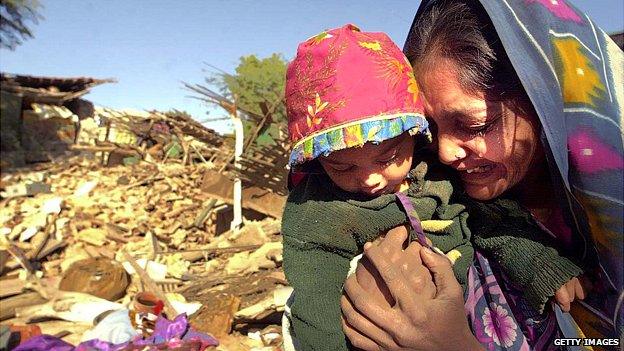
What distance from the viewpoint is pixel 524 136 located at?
114 centimetres

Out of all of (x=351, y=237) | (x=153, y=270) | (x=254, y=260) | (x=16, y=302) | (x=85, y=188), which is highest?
(x=351, y=237)

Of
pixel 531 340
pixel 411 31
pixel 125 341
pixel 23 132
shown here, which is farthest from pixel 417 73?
pixel 23 132

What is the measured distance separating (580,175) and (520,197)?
33cm

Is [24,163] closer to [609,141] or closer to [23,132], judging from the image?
[23,132]

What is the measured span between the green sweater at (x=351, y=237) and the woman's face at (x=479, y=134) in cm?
12

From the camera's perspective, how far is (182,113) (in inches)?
725

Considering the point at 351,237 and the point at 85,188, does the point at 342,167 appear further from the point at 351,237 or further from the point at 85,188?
the point at 85,188

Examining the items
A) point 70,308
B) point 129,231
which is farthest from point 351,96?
point 129,231

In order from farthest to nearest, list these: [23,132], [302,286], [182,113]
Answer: [23,132]
[182,113]
[302,286]

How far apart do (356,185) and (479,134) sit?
0.43 m

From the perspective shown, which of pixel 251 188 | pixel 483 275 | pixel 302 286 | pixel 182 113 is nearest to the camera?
pixel 302 286

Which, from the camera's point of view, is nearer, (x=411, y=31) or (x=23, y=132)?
(x=411, y=31)

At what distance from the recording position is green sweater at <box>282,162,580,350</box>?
127 centimetres

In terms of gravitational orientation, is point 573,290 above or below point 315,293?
above
